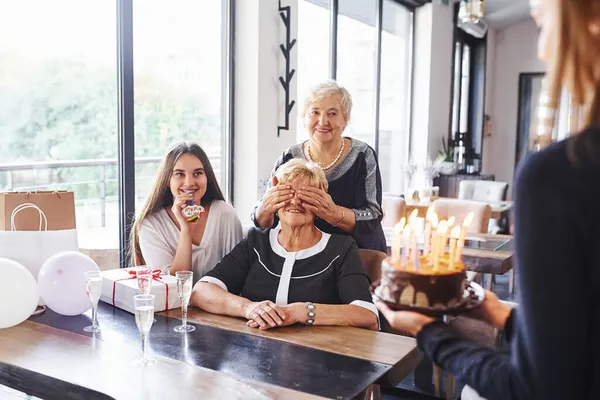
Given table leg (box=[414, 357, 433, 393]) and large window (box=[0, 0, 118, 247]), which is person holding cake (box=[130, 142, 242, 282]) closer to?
large window (box=[0, 0, 118, 247])

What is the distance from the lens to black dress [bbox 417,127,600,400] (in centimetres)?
81

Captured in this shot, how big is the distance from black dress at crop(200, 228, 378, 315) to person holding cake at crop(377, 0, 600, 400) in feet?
4.03

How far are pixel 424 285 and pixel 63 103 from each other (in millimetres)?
2436

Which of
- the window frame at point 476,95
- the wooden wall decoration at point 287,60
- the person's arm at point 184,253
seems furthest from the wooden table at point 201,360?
the window frame at point 476,95

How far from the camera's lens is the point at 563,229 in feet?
2.70

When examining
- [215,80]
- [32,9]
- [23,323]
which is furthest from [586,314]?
[215,80]

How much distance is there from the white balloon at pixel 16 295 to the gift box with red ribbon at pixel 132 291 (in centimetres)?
25

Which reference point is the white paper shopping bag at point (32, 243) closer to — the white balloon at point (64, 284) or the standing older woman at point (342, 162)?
the white balloon at point (64, 284)

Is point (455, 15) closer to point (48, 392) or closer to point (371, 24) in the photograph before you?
point (371, 24)

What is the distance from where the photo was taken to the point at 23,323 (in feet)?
6.47

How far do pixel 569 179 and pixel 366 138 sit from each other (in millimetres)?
5372

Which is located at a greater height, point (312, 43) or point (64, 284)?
point (312, 43)

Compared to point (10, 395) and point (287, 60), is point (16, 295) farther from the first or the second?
point (287, 60)

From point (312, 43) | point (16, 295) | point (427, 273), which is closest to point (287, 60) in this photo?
point (312, 43)
